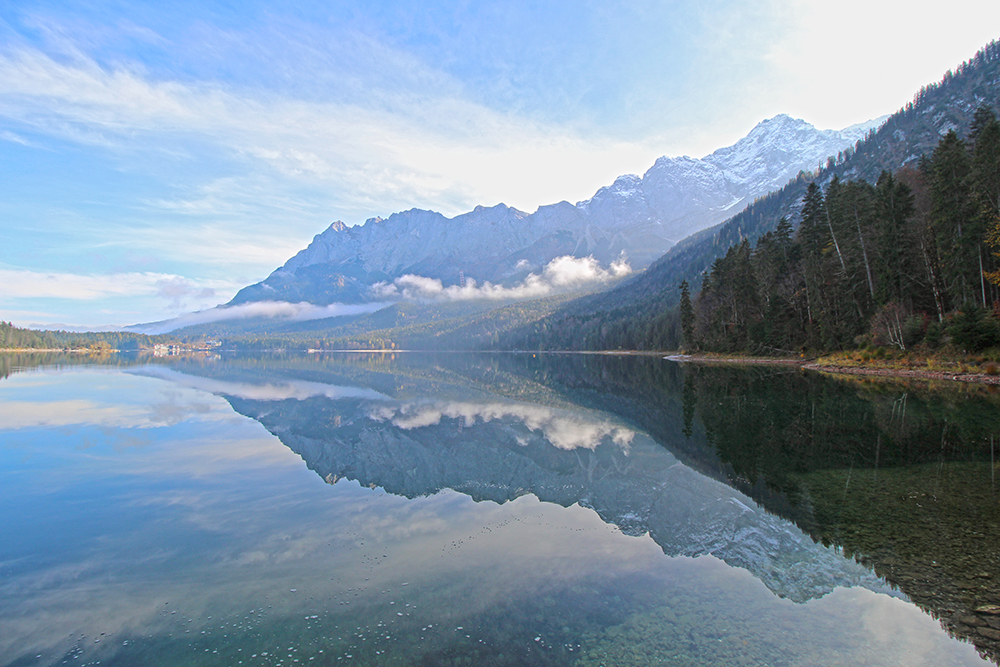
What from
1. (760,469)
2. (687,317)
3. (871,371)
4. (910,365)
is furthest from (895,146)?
(760,469)

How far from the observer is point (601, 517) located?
13.1 m

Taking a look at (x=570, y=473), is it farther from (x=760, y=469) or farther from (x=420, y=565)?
(x=420, y=565)

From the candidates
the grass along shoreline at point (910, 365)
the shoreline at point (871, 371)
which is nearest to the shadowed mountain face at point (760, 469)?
the shoreline at point (871, 371)

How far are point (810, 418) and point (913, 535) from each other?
1629 cm

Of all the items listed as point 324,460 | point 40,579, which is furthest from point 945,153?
point 40,579

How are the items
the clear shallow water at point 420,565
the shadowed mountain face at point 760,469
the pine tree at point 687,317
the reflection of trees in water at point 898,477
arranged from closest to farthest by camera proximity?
the clear shallow water at point 420,565
the reflection of trees in water at point 898,477
the shadowed mountain face at point 760,469
the pine tree at point 687,317

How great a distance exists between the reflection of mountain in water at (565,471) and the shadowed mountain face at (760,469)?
0.07m

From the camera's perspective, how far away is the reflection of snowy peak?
1009cm

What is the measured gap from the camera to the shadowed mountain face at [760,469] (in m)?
9.12

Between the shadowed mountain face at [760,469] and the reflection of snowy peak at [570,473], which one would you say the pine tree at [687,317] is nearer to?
the shadowed mountain face at [760,469]

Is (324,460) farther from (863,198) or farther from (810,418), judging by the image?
(863,198)

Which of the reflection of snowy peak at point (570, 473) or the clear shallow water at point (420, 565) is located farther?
the reflection of snowy peak at point (570, 473)

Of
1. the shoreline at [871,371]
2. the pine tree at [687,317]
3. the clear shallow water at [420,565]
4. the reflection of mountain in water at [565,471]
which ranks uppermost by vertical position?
the pine tree at [687,317]

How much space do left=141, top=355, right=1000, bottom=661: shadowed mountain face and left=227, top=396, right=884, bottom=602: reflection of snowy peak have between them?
0.06m
